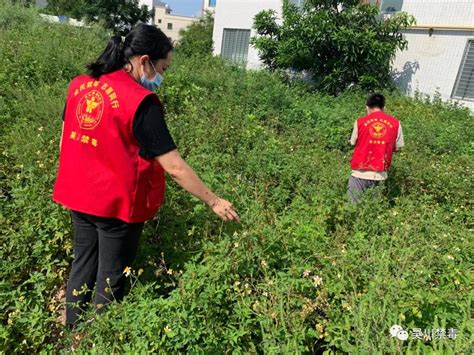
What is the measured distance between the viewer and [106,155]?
1.97 metres

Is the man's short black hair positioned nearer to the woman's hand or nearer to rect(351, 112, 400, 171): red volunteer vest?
rect(351, 112, 400, 171): red volunteer vest

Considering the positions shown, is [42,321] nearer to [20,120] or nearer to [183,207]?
[183,207]

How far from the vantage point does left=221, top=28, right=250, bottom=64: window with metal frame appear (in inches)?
636

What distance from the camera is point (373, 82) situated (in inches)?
396

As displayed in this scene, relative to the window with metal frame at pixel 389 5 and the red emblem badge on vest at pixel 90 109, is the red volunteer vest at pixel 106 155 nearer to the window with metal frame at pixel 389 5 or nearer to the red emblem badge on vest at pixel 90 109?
the red emblem badge on vest at pixel 90 109

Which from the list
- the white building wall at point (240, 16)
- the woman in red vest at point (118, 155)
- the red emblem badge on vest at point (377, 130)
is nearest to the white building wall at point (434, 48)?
the white building wall at point (240, 16)

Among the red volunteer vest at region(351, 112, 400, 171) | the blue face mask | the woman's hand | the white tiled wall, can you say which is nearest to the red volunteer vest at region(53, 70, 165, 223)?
the blue face mask

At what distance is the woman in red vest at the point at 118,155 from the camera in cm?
189

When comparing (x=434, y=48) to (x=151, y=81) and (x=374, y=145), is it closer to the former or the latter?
(x=374, y=145)

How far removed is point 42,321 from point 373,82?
9.93 meters

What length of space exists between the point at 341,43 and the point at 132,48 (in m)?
9.01

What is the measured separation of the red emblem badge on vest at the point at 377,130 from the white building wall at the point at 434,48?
688cm

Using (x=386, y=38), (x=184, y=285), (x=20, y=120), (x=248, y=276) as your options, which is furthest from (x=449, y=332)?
(x=386, y=38)

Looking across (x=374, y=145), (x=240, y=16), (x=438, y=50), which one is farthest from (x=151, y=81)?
(x=240, y=16)
